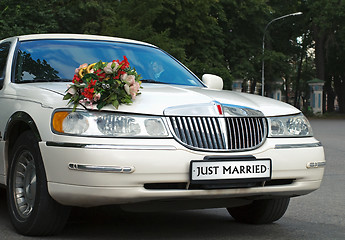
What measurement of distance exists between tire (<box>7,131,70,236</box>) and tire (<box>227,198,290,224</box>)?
1654mm

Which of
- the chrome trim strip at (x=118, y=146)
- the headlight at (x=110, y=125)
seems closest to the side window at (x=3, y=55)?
the headlight at (x=110, y=125)

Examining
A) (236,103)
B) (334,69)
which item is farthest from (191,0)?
(236,103)

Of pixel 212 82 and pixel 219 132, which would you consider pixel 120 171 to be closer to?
pixel 219 132

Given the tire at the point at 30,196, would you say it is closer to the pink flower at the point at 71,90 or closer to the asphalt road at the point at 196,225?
the asphalt road at the point at 196,225

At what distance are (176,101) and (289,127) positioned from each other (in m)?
0.91

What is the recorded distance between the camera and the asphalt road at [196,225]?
5.14 meters

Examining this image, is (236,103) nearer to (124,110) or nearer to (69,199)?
(124,110)

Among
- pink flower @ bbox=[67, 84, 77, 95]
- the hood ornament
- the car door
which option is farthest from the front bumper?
the car door

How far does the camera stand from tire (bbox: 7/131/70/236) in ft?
15.5

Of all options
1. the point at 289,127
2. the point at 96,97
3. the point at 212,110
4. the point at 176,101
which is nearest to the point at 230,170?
the point at 212,110

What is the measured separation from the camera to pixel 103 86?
4.62 metres

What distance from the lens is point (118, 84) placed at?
15.2 ft

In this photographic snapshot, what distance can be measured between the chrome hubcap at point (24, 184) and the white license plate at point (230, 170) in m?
1.20

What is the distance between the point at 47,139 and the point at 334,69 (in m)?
54.7
